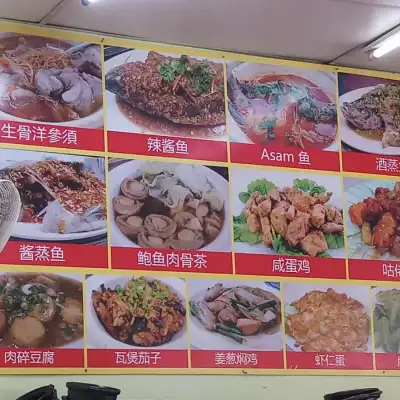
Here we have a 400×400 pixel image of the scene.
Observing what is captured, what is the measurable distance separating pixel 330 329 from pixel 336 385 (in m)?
0.24

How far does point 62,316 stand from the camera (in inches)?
136

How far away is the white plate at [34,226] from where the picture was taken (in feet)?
11.4

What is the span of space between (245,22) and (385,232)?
1.15 m

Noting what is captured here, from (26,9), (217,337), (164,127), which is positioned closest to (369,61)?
(164,127)

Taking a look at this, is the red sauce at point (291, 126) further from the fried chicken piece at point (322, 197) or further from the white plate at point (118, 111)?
the white plate at point (118, 111)

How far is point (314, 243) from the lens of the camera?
3996mm

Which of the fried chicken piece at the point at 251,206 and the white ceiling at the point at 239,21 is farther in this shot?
the fried chicken piece at the point at 251,206

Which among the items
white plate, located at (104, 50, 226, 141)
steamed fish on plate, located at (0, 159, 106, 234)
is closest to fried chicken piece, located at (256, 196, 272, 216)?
white plate, located at (104, 50, 226, 141)

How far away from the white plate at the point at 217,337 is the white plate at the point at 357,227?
0.48 m

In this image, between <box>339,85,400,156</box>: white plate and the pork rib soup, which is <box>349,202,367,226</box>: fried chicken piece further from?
the pork rib soup

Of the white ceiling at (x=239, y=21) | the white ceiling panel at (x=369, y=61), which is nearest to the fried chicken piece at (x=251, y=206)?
the white ceiling at (x=239, y=21)

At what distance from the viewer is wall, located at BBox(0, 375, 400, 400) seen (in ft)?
11.0

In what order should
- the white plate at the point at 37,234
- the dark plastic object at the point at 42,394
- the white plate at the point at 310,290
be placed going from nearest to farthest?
the dark plastic object at the point at 42,394 < the white plate at the point at 37,234 < the white plate at the point at 310,290

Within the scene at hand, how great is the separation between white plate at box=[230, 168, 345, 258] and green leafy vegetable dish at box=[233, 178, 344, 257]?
0.05ft
